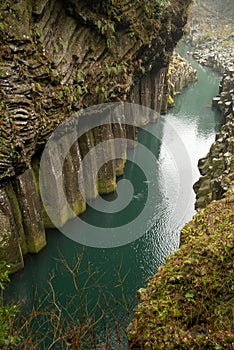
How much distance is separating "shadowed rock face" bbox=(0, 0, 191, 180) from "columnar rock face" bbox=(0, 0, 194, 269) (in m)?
0.04

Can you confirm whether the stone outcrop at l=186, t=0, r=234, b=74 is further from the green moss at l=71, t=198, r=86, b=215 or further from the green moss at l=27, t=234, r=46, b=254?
the green moss at l=27, t=234, r=46, b=254

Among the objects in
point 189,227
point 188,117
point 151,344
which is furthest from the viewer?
point 188,117

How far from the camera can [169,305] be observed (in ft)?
27.3

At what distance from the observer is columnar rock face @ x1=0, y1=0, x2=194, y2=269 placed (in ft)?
48.5

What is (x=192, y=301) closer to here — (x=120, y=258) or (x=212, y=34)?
(x=120, y=258)

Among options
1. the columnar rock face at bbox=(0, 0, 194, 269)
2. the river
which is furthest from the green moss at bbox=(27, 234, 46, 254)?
the river

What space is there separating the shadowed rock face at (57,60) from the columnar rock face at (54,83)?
4cm

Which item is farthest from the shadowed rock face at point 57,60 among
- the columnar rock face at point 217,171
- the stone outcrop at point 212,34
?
the stone outcrop at point 212,34

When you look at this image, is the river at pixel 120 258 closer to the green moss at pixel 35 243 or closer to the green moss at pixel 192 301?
the green moss at pixel 35 243

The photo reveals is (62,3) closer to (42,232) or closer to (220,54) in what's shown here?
(42,232)

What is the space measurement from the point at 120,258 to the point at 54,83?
30.6 ft

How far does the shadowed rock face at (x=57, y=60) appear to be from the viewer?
14.6 meters

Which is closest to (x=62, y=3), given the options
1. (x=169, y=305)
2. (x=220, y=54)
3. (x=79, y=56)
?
(x=79, y=56)

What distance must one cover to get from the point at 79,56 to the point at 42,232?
9.05 metres
